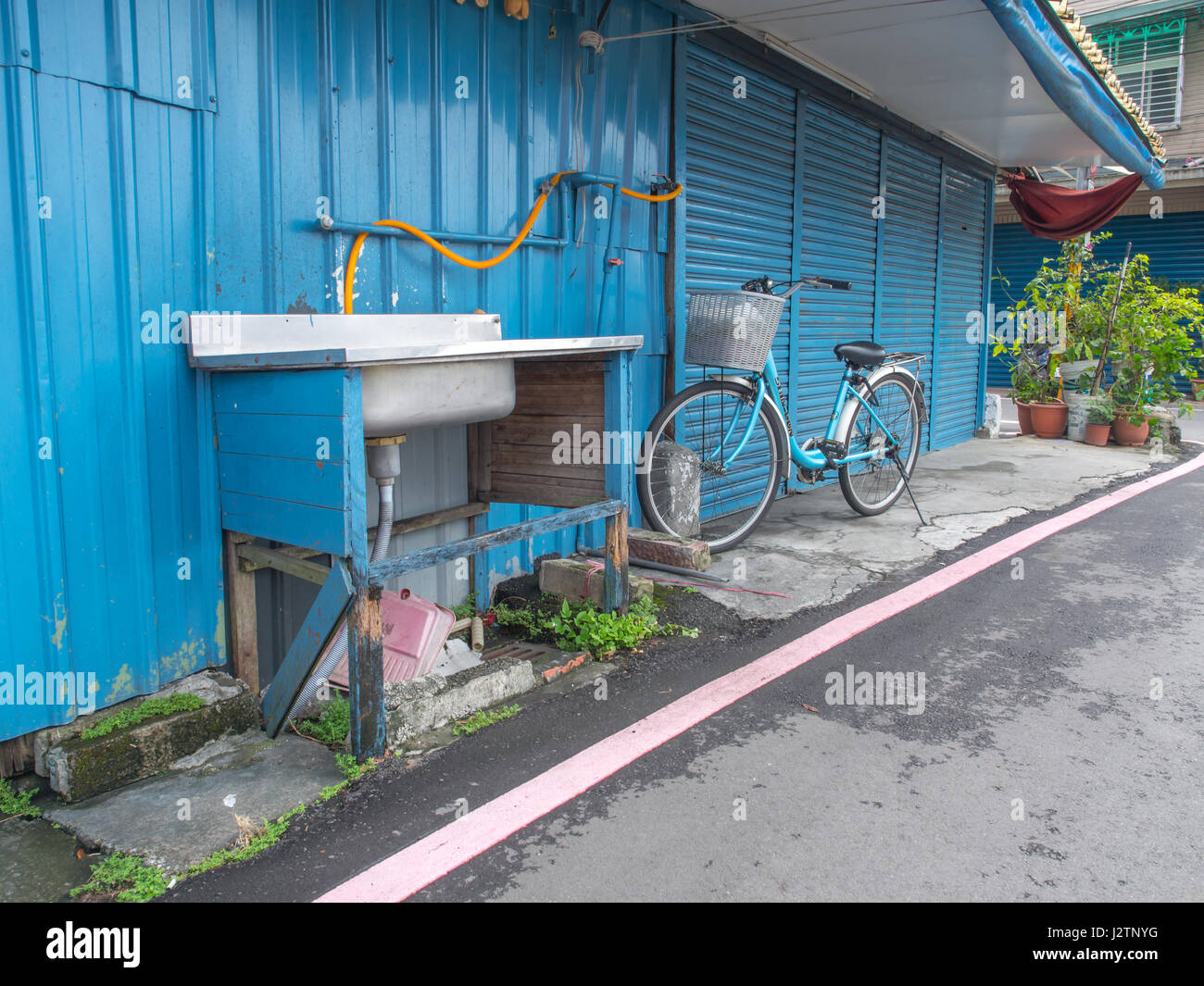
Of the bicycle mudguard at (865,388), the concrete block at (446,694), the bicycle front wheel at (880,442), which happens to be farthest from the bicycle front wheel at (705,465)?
the concrete block at (446,694)

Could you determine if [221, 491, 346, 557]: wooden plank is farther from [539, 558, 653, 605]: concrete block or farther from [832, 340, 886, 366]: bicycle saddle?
[832, 340, 886, 366]: bicycle saddle

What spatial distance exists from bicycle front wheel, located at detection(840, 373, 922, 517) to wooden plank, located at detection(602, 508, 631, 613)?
2.61m

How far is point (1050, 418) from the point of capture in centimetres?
1139

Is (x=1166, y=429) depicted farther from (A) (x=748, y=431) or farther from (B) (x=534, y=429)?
(B) (x=534, y=429)

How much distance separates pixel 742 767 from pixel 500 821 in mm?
834

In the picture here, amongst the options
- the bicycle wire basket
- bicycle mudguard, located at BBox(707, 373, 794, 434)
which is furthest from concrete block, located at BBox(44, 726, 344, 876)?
bicycle mudguard, located at BBox(707, 373, 794, 434)

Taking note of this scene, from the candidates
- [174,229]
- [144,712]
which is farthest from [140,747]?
[174,229]

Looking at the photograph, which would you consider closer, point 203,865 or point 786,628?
Answer: point 203,865

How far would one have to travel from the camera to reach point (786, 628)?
4.46 metres

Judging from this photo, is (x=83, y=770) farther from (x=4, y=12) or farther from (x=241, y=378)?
(x=4, y=12)

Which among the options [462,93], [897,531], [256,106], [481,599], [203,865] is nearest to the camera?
[203,865]

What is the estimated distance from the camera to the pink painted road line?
8.06 ft

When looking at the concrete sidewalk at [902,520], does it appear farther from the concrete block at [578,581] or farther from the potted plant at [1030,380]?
the potted plant at [1030,380]

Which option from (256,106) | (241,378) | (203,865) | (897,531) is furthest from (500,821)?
(897,531)
